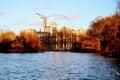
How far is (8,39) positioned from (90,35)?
29.3 metres

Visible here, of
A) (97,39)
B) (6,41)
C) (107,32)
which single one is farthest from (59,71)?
(6,41)

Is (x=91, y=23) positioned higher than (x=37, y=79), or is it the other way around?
(x=91, y=23)

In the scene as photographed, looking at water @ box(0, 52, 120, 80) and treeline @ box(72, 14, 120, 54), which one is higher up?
treeline @ box(72, 14, 120, 54)

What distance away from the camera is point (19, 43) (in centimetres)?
11556

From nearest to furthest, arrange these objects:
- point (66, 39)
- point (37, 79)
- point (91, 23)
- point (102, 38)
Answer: point (37, 79) → point (102, 38) → point (91, 23) → point (66, 39)

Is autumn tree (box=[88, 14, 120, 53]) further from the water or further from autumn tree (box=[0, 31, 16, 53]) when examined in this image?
autumn tree (box=[0, 31, 16, 53])

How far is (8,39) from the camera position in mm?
120688

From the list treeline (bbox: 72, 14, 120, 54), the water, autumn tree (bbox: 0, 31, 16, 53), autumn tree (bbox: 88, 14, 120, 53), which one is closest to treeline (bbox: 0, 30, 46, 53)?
autumn tree (bbox: 0, 31, 16, 53)

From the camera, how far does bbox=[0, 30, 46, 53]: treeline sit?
114 m

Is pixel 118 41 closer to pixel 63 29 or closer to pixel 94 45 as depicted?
pixel 94 45

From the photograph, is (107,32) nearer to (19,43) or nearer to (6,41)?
(19,43)

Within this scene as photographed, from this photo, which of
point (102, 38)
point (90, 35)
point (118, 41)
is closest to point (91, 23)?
point (90, 35)

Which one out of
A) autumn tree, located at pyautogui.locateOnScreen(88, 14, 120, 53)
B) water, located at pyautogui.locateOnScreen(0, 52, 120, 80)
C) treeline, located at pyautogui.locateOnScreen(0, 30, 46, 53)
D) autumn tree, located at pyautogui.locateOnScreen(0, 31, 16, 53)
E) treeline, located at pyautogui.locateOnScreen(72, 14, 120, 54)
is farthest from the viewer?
autumn tree, located at pyautogui.locateOnScreen(0, 31, 16, 53)

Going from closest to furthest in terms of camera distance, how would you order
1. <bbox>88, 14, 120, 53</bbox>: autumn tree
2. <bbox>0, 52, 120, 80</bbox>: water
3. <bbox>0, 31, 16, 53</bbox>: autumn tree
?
<bbox>0, 52, 120, 80</bbox>: water, <bbox>88, 14, 120, 53</bbox>: autumn tree, <bbox>0, 31, 16, 53</bbox>: autumn tree
